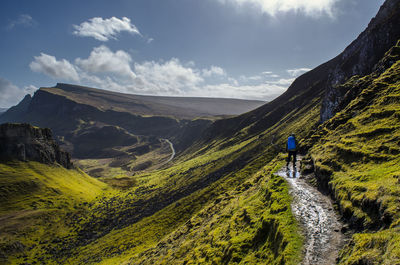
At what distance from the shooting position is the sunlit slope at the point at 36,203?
81500 millimetres

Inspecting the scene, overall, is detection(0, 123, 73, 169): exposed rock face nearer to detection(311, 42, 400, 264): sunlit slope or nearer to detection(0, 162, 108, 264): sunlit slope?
detection(0, 162, 108, 264): sunlit slope

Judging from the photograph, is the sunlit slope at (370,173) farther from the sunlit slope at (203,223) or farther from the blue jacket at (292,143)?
the sunlit slope at (203,223)

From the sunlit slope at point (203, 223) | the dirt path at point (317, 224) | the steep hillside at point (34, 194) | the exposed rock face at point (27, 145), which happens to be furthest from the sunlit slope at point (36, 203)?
the dirt path at point (317, 224)

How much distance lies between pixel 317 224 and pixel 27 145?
172 m

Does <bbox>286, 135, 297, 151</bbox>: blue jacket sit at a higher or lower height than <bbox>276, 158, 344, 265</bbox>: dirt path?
higher

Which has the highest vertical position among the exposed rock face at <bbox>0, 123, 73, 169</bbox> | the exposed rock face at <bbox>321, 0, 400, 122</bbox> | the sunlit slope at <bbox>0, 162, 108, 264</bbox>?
the exposed rock face at <bbox>321, 0, 400, 122</bbox>

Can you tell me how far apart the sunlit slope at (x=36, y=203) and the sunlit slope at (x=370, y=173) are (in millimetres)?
100240

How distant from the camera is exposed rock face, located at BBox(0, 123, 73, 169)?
131250mm

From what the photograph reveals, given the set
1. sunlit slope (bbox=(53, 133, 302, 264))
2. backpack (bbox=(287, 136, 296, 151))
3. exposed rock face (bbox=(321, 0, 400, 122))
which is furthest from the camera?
exposed rock face (bbox=(321, 0, 400, 122))

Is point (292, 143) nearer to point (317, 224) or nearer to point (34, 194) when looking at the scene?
point (317, 224)

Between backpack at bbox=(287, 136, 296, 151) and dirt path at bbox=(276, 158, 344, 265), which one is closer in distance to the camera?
dirt path at bbox=(276, 158, 344, 265)

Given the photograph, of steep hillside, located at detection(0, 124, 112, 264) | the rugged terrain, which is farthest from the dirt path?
steep hillside, located at detection(0, 124, 112, 264)

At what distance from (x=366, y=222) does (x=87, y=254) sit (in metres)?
84.8

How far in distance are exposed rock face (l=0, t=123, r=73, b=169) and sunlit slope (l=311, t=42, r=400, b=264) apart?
164201 mm
